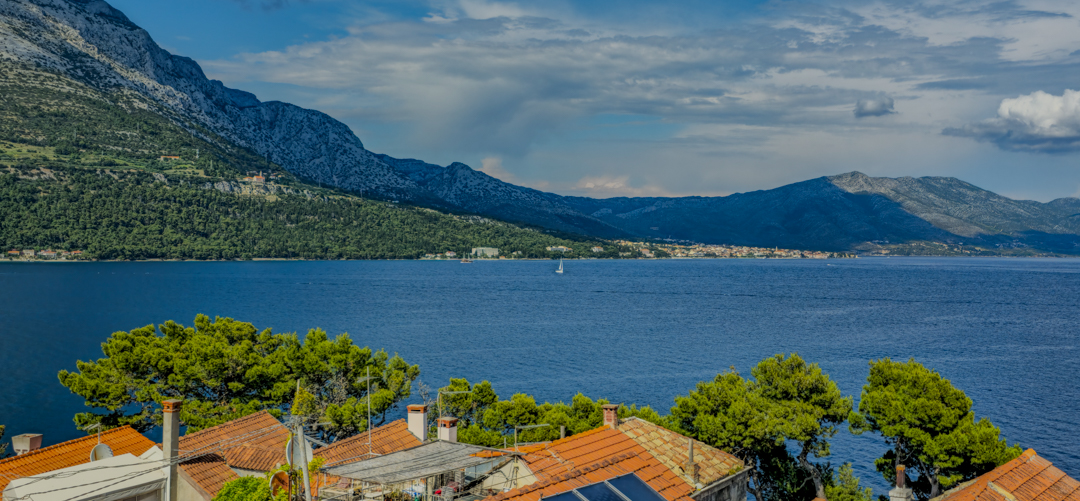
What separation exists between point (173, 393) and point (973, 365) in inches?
2640

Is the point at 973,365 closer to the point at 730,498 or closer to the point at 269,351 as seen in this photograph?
the point at 730,498

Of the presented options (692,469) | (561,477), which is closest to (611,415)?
(692,469)

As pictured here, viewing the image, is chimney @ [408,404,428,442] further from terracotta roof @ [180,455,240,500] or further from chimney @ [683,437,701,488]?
chimney @ [683,437,701,488]

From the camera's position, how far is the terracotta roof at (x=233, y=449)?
17062 mm

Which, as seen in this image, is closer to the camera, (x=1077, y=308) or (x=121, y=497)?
(x=121, y=497)

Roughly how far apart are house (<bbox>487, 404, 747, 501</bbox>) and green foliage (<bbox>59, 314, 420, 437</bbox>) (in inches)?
619

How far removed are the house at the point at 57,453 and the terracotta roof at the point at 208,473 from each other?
1.39m

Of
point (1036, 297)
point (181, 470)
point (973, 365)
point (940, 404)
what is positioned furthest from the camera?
point (1036, 297)

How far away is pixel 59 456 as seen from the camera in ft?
60.1

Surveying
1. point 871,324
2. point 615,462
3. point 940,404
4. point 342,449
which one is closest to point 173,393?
point 342,449

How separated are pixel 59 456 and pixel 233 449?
4058 mm

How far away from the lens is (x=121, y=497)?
14.8 metres

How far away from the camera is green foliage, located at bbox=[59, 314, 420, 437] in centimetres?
3231

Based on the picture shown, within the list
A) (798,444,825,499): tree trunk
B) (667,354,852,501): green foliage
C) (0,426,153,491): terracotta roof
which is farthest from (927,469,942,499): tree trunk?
(0,426,153,491): terracotta roof
